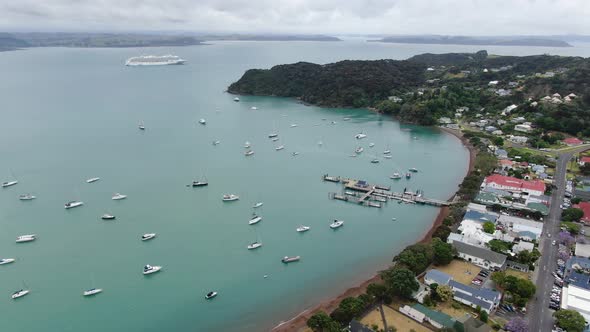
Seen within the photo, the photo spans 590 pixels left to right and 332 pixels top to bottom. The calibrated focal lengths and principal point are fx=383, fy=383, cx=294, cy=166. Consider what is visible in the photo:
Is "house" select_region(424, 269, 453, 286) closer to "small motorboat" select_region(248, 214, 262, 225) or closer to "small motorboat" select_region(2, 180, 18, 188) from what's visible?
"small motorboat" select_region(248, 214, 262, 225)

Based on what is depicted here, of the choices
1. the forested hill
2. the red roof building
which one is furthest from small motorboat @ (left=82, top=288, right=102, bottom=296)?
the forested hill

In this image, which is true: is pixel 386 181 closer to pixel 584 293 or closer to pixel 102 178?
pixel 584 293

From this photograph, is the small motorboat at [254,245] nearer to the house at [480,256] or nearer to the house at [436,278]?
the house at [436,278]

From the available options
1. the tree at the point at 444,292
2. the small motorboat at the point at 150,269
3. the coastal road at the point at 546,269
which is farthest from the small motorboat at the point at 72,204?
the coastal road at the point at 546,269

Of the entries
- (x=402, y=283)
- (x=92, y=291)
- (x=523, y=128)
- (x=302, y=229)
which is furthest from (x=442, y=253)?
(x=523, y=128)

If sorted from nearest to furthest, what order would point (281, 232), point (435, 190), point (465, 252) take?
point (465, 252), point (281, 232), point (435, 190)

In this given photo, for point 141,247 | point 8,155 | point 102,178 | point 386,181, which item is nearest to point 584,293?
point 386,181

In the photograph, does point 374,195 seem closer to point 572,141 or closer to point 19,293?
point 19,293
